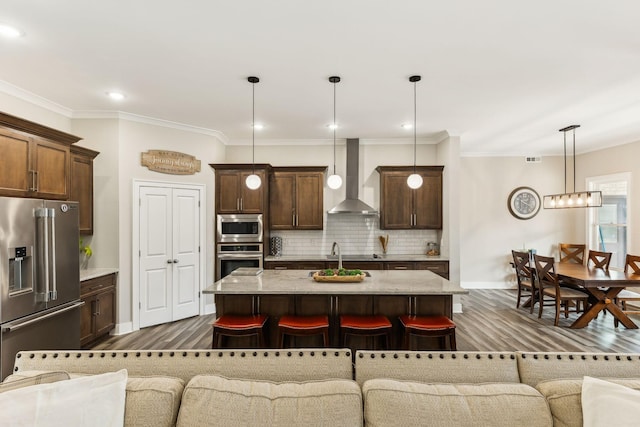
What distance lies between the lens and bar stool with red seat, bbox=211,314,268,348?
9.83 feet

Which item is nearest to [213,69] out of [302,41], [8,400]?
[302,41]

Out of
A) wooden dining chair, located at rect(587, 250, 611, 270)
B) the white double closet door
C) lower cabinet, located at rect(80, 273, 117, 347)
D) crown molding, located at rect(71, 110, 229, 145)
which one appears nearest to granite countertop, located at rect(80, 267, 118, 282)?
lower cabinet, located at rect(80, 273, 117, 347)

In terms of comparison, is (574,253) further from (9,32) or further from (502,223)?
(9,32)

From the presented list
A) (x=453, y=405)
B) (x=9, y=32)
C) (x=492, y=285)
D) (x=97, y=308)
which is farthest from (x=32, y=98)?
(x=492, y=285)

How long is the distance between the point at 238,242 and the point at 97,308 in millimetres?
2037

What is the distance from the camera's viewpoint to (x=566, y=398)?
1.36 meters

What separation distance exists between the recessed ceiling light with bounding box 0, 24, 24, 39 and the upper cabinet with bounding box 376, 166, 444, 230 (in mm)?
4620

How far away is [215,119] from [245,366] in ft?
13.1

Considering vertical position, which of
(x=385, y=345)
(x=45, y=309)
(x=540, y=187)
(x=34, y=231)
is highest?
(x=540, y=187)

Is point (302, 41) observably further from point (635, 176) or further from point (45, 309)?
point (635, 176)

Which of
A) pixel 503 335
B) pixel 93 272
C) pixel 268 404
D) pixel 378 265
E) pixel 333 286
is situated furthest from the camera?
pixel 378 265

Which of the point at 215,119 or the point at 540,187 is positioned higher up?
the point at 215,119

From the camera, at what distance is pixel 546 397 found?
54.9 inches

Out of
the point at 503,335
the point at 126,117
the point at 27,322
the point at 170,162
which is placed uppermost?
the point at 126,117
